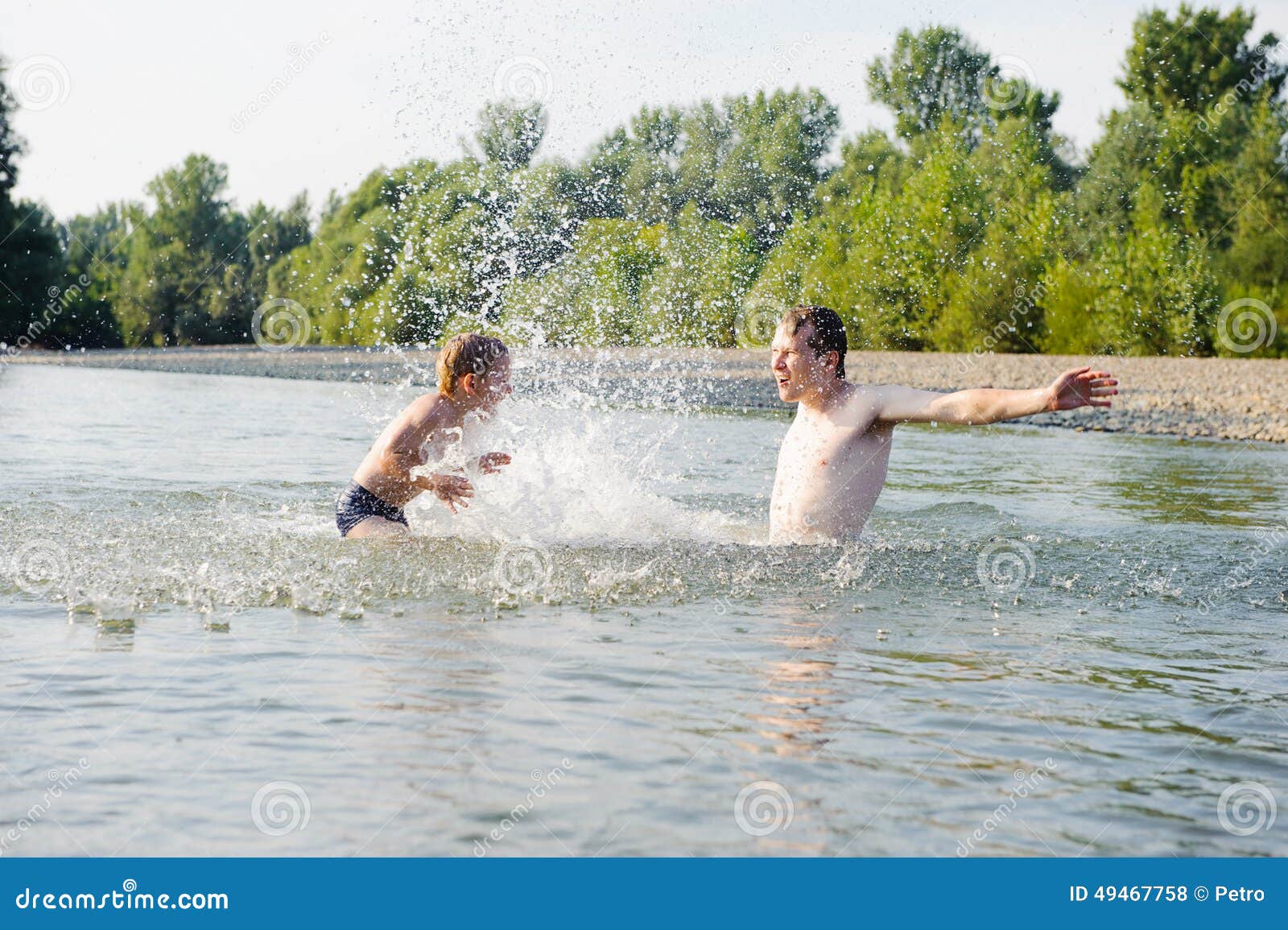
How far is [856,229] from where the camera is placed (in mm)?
45031

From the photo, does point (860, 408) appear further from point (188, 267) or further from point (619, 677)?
point (188, 267)

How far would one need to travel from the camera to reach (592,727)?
4.76 m

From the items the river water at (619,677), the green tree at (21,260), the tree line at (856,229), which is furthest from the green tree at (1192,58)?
the river water at (619,677)

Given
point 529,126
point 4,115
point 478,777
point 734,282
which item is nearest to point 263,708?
point 478,777

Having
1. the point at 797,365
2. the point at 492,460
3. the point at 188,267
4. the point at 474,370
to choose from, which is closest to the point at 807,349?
the point at 797,365

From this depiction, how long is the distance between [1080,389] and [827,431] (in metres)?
2.12

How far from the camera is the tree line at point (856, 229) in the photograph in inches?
882

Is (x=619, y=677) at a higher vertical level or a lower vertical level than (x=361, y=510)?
lower

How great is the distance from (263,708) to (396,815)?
1198 mm

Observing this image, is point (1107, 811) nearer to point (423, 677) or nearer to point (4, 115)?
point (423, 677)

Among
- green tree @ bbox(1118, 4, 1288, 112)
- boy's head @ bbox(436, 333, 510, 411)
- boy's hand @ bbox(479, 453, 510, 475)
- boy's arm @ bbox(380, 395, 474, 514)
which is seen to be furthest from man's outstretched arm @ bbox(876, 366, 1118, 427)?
green tree @ bbox(1118, 4, 1288, 112)

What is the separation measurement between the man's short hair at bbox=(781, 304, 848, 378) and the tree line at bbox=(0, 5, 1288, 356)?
7647mm

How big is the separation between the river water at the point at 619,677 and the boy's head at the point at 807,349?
0.98 m
